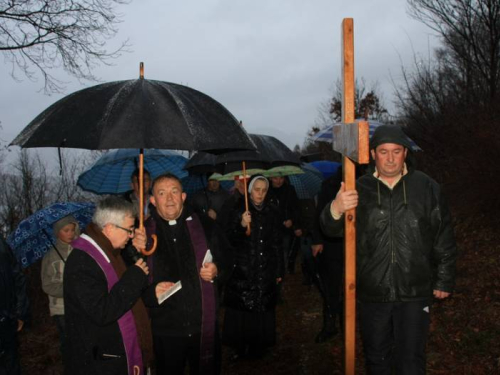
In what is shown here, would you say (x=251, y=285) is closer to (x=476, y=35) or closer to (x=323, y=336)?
(x=323, y=336)

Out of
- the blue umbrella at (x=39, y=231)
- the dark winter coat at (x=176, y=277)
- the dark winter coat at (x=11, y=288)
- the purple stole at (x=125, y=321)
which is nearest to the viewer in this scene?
the purple stole at (x=125, y=321)

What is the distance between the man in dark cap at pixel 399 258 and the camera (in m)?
3.24

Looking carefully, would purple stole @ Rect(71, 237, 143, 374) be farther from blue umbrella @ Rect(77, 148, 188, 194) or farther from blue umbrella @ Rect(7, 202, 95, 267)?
blue umbrella @ Rect(77, 148, 188, 194)

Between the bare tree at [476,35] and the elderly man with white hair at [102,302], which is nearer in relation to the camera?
the elderly man with white hair at [102,302]

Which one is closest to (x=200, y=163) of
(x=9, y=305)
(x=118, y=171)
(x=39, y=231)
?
(x=118, y=171)

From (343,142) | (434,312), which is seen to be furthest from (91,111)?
(434,312)

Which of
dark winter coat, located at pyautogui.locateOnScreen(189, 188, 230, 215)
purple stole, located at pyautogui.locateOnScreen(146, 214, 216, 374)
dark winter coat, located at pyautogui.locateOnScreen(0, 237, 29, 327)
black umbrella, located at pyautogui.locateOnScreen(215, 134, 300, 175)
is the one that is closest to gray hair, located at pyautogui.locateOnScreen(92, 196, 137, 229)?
purple stole, located at pyautogui.locateOnScreen(146, 214, 216, 374)

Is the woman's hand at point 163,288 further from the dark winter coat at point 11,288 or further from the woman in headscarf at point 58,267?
the woman in headscarf at point 58,267

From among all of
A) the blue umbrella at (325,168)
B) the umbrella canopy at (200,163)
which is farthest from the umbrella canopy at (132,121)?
the blue umbrella at (325,168)

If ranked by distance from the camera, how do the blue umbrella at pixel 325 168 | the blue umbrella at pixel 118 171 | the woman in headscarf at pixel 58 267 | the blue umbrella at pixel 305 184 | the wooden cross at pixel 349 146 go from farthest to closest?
the blue umbrella at pixel 325 168, the blue umbrella at pixel 305 184, the blue umbrella at pixel 118 171, the woman in headscarf at pixel 58 267, the wooden cross at pixel 349 146

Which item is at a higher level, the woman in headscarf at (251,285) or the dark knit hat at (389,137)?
the dark knit hat at (389,137)

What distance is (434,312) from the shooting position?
607 cm

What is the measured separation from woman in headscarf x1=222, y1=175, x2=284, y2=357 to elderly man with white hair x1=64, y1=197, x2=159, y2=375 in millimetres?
2013

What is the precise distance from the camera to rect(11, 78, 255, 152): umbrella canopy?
8.25ft
